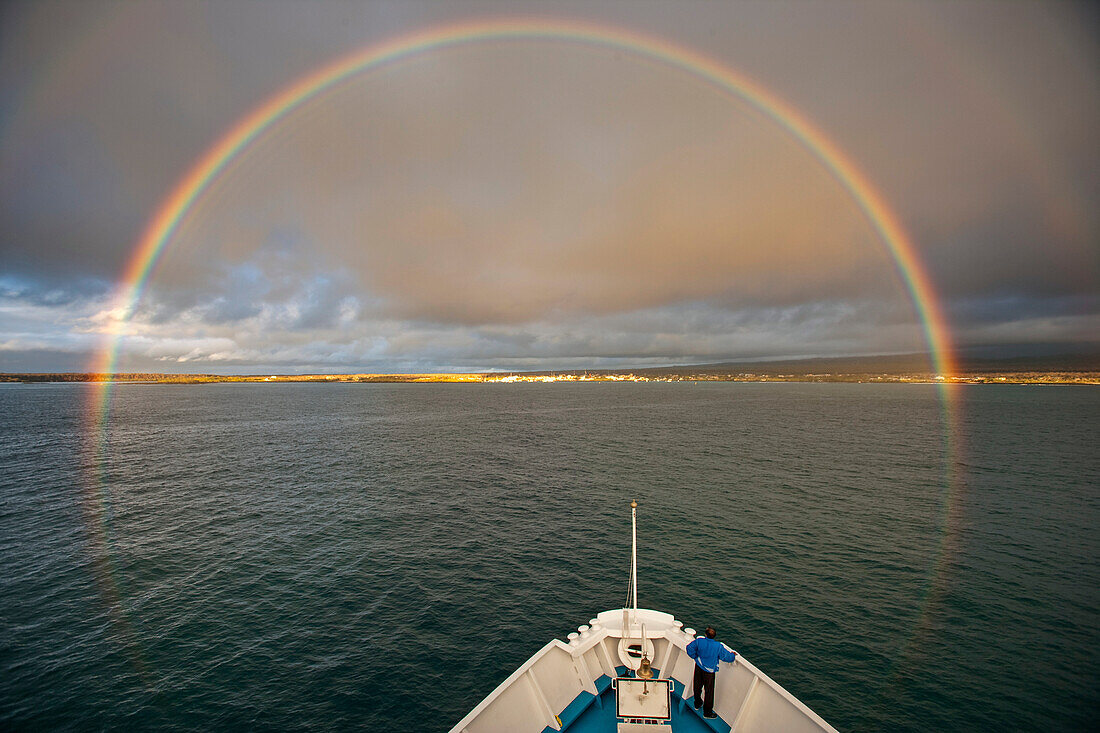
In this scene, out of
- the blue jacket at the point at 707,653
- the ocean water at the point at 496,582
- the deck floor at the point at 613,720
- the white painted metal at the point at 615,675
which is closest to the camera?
the white painted metal at the point at 615,675

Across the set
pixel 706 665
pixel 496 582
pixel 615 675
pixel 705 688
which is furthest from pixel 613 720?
pixel 496 582

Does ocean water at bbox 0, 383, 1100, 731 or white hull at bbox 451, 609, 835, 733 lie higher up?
white hull at bbox 451, 609, 835, 733

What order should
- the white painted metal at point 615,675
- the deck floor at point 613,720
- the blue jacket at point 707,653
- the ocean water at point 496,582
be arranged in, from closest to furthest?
the white painted metal at point 615,675, the deck floor at point 613,720, the blue jacket at point 707,653, the ocean water at point 496,582

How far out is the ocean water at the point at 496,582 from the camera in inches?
874

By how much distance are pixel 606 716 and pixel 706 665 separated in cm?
357

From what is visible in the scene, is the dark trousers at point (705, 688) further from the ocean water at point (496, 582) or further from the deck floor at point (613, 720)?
the ocean water at point (496, 582)

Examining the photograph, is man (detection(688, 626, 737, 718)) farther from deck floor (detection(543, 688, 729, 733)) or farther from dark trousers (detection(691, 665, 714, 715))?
deck floor (detection(543, 688, 729, 733))

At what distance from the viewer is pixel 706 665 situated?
15.2m

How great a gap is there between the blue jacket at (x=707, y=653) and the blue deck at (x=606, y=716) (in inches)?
69.1

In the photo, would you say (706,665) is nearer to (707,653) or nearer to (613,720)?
(707,653)

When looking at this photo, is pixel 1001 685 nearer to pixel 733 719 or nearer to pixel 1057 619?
pixel 1057 619

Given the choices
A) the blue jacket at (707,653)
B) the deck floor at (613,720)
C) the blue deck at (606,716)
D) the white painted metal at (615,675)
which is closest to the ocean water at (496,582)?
the white painted metal at (615,675)

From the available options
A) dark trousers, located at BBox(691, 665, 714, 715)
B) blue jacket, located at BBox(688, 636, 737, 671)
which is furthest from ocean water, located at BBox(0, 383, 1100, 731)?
blue jacket, located at BBox(688, 636, 737, 671)

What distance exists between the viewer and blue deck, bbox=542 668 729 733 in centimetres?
1500
